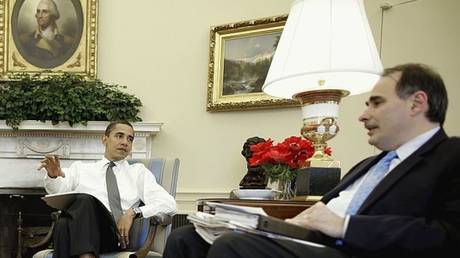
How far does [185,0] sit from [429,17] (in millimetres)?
2083

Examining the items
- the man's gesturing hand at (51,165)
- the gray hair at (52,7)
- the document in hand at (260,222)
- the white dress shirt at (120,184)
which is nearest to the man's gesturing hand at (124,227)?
the white dress shirt at (120,184)

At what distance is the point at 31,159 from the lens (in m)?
4.20

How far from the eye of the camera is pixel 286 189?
2.25m

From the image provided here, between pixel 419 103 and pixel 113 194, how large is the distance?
→ 6.71ft

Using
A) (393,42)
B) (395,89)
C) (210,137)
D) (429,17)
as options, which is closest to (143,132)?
(210,137)

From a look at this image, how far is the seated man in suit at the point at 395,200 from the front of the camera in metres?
1.22

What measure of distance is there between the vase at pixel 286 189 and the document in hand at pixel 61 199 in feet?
3.47

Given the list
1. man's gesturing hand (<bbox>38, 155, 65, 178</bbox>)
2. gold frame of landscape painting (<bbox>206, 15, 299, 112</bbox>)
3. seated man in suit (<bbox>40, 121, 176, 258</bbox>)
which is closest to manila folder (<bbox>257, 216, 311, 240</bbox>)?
seated man in suit (<bbox>40, 121, 176, 258</bbox>)

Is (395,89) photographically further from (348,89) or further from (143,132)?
(143,132)

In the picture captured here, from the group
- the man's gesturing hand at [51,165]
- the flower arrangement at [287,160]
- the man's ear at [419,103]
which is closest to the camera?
the man's ear at [419,103]

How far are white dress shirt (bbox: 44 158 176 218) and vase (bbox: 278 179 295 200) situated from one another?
0.80 meters

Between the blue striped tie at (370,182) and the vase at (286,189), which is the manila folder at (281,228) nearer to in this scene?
the blue striped tie at (370,182)

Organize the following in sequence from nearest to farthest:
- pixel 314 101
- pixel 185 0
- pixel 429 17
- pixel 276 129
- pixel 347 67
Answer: pixel 347 67 → pixel 314 101 → pixel 429 17 → pixel 276 129 → pixel 185 0

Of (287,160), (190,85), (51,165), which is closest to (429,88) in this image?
(287,160)
